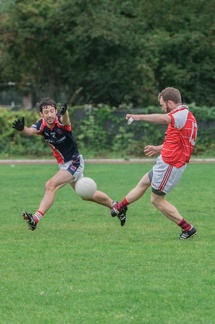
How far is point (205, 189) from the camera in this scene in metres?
18.3

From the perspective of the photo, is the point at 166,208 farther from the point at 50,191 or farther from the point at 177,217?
the point at 50,191

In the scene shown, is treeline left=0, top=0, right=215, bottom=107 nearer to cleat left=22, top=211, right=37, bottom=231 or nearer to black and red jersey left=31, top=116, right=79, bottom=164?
black and red jersey left=31, top=116, right=79, bottom=164

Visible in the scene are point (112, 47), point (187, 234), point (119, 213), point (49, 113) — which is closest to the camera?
point (187, 234)

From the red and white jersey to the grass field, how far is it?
3.31 ft

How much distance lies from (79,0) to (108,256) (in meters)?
29.3

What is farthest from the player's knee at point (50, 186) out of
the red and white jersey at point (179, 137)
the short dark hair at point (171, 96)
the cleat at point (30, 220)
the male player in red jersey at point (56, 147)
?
the short dark hair at point (171, 96)

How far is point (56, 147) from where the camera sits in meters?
12.1

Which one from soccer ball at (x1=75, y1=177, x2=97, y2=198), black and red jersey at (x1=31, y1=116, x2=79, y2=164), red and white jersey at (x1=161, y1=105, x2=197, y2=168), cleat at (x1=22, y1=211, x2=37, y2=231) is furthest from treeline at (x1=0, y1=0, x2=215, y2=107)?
red and white jersey at (x1=161, y1=105, x2=197, y2=168)

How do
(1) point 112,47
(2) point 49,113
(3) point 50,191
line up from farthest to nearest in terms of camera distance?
1. (1) point 112,47
2. (3) point 50,191
3. (2) point 49,113

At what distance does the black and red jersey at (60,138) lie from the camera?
39.2 feet

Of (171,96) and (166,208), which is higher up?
(171,96)

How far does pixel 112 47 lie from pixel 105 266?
96.7 feet

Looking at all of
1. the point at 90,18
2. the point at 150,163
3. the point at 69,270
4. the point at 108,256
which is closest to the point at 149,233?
the point at 108,256

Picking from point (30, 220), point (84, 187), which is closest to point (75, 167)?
point (84, 187)
